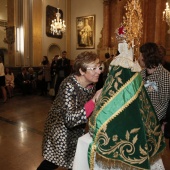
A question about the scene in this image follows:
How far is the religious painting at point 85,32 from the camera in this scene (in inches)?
491

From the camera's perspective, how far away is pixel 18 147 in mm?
3584

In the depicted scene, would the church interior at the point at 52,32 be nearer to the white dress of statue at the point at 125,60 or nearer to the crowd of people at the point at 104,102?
the crowd of people at the point at 104,102

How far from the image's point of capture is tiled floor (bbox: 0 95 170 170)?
3.06m

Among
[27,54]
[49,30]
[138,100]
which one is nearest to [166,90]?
[138,100]

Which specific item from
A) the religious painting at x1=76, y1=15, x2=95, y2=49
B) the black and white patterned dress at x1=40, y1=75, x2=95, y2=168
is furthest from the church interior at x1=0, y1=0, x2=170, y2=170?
the black and white patterned dress at x1=40, y1=75, x2=95, y2=168

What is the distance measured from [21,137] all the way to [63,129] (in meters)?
2.62

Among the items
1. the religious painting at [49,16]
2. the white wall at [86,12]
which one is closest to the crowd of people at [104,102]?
the religious painting at [49,16]

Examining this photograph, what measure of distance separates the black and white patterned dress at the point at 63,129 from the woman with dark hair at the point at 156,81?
809mm

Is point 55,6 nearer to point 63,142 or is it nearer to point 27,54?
point 27,54

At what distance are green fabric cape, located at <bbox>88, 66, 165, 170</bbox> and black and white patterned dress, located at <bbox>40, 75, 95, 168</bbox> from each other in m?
0.48

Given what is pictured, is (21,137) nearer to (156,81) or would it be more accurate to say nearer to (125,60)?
(156,81)

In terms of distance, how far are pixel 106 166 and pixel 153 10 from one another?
10.2 meters

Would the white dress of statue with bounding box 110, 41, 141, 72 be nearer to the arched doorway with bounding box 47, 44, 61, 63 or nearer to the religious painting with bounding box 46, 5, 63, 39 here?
the religious painting with bounding box 46, 5, 63, 39

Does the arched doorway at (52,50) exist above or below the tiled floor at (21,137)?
above
